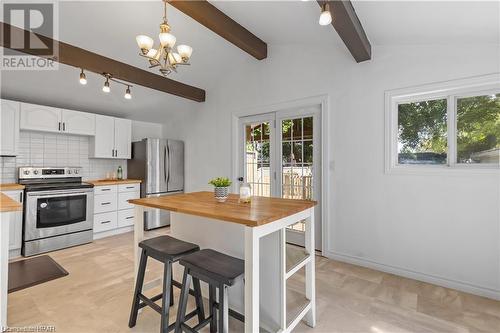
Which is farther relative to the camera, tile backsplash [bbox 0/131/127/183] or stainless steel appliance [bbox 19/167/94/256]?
tile backsplash [bbox 0/131/127/183]

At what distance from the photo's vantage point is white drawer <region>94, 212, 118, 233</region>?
3.93 meters

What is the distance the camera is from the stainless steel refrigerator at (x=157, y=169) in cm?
449

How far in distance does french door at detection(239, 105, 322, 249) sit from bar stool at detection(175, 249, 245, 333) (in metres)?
1.80

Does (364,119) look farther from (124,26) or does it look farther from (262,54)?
(124,26)

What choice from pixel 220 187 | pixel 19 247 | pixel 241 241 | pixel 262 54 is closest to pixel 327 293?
pixel 241 241

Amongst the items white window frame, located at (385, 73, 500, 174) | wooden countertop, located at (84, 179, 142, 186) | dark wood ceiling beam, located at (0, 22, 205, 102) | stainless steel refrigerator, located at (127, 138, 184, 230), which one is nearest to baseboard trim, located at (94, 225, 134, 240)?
stainless steel refrigerator, located at (127, 138, 184, 230)

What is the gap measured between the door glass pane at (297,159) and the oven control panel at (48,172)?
347 cm

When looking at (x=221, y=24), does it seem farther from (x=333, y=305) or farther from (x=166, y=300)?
(x=333, y=305)

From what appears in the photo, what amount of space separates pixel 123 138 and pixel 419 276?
4.95 meters

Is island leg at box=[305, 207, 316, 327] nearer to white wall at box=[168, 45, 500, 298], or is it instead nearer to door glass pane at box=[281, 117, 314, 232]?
white wall at box=[168, 45, 500, 298]

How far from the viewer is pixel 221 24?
2715 mm

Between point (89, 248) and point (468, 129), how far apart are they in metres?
4.90

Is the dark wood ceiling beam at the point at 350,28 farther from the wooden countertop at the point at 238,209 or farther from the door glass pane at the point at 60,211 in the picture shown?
the door glass pane at the point at 60,211

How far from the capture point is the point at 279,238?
5.21ft
